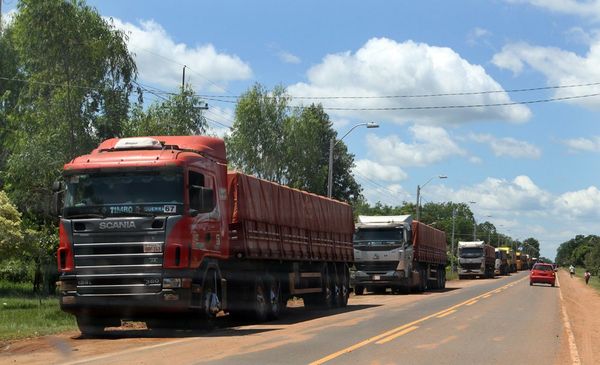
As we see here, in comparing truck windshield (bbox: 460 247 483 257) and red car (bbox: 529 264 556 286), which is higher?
truck windshield (bbox: 460 247 483 257)

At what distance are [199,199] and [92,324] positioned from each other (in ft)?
11.0

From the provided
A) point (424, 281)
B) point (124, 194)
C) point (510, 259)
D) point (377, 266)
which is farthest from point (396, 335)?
point (510, 259)

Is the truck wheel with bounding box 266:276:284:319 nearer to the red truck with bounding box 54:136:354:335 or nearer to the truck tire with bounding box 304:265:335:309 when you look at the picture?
the red truck with bounding box 54:136:354:335

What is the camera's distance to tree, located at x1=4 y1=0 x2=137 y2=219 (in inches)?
1284

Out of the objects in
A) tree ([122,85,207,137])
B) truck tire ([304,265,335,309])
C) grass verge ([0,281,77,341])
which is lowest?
grass verge ([0,281,77,341])

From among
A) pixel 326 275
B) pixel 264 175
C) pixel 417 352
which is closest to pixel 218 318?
pixel 326 275

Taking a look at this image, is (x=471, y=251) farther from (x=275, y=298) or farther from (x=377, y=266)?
(x=275, y=298)

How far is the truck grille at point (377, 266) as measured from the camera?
34.2 m

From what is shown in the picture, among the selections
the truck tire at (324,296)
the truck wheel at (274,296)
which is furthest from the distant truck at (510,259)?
the truck wheel at (274,296)

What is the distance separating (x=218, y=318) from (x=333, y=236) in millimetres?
6035

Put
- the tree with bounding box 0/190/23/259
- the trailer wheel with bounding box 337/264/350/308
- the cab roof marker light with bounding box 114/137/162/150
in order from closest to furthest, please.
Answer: the cab roof marker light with bounding box 114/137/162/150
the tree with bounding box 0/190/23/259
the trailer wheel with bounding box 337/264/350/308

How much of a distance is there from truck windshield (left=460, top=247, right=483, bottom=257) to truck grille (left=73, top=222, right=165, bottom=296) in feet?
175

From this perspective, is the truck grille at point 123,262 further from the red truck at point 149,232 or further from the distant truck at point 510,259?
the distant truck at point 510,259

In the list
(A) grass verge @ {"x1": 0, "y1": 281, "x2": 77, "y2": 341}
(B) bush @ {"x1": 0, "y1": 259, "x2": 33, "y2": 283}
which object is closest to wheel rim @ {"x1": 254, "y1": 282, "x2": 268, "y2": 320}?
(A) grass verge @ {"x1": 0, "y1": 281, "x2": 77, "y2": 341}
